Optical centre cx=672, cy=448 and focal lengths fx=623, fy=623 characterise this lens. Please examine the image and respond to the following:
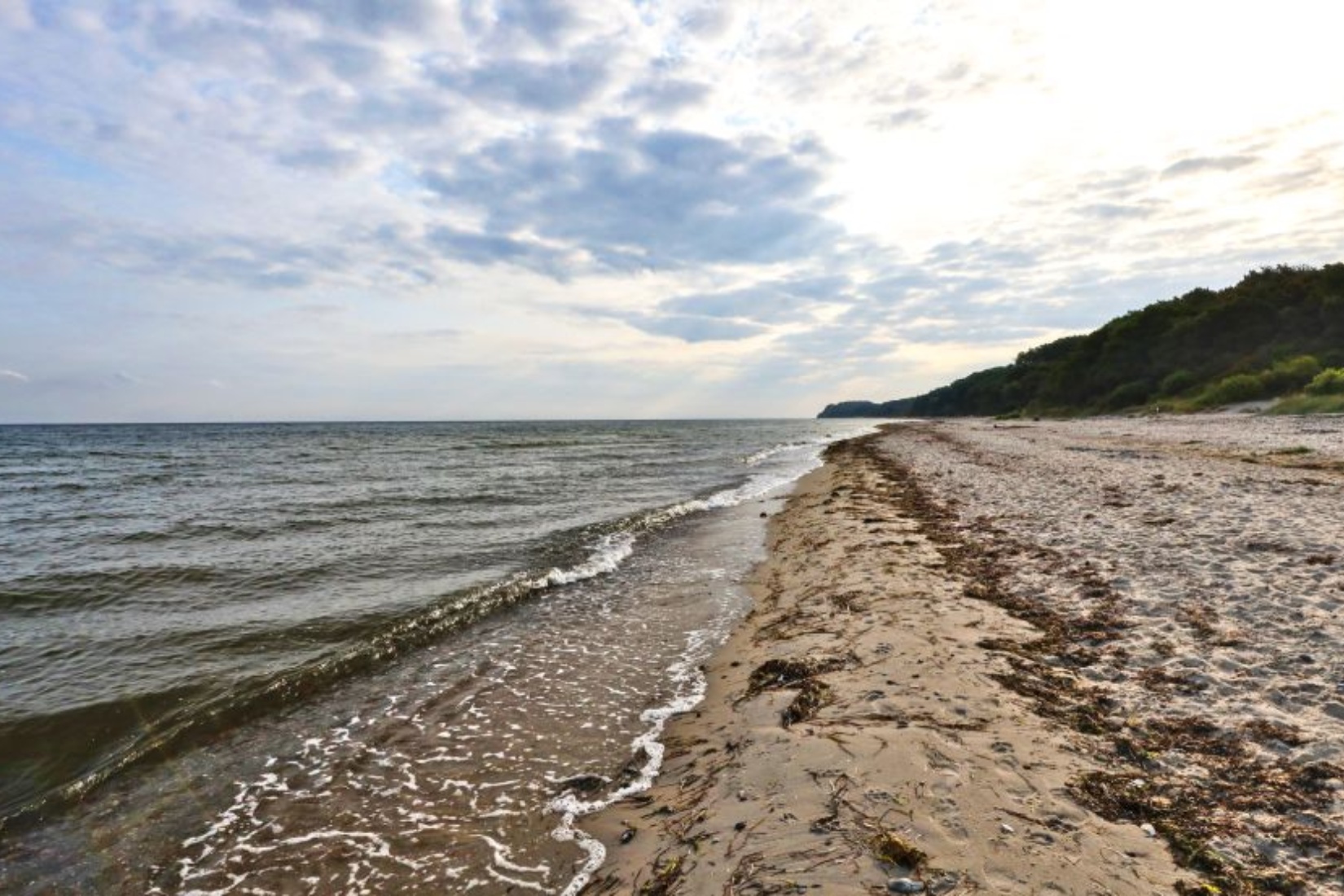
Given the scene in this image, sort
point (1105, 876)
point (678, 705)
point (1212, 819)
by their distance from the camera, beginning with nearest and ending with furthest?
1. point (1105, 876)
2. point (1212, 819)
3. point (678, 705)

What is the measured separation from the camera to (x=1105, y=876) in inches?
139

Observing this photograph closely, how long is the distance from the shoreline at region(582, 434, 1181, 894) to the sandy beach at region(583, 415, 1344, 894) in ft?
0.07

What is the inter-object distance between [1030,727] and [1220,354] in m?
84.3

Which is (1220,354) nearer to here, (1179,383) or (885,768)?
(1179,383)

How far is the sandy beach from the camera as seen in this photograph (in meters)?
3.73

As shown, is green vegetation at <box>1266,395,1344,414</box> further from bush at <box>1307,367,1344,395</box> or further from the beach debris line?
the beach debris line

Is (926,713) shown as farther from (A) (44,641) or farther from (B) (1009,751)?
(A) (44,641)

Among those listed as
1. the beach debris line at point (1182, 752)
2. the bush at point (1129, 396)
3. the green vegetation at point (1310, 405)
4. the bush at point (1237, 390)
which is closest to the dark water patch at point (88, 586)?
the beach debris line at point (1182, 752)

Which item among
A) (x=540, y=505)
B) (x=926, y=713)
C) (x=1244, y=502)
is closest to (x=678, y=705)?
(x=926, y=713)

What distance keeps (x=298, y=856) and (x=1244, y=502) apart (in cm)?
1730

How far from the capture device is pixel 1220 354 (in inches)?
2643

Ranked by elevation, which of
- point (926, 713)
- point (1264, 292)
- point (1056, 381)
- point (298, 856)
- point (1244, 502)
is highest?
point (1264, 292)

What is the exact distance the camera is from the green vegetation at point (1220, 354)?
48.4 m

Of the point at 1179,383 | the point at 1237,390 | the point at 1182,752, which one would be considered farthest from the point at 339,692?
the point at 1179,383
